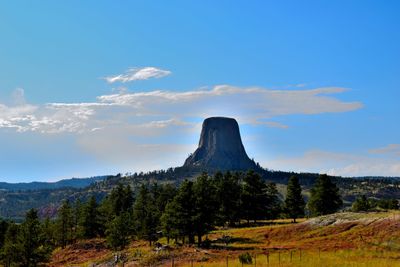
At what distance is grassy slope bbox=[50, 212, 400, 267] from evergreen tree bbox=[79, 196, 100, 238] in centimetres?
2202

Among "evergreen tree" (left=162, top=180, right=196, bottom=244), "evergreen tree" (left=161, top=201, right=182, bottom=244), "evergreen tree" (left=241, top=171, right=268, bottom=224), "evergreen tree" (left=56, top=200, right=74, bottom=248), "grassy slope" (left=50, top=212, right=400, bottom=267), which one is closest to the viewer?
"grassy slope" (left=50, top=212, right=400, bottom=267)

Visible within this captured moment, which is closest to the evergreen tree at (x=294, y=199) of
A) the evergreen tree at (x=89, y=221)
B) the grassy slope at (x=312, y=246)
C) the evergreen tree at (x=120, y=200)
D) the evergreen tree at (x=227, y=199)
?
the evergreen tree at (x=227, y=199)

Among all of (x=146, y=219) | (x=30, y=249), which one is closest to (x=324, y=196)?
(x=146, y=219)

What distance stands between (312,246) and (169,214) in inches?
932

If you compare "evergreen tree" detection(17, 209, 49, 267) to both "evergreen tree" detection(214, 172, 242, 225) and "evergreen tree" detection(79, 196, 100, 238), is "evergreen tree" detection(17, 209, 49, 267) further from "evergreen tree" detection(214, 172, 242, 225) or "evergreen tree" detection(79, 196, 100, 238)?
"evergreen tree" detection(79, 196, 100, 238)

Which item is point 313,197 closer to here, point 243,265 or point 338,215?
point 338,215

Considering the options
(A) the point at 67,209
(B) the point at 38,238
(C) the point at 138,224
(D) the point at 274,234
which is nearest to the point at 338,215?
(D) the point at 274,234

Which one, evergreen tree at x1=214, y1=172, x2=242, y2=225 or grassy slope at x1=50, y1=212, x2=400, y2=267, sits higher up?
evergreen tree at x1=214, y1=172, x2=242, y2=225

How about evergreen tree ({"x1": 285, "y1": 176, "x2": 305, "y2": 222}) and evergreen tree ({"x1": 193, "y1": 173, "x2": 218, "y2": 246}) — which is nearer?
evergreen tree ({"x1": 193, "y1": 173, "x2": 218, "y2": 246})

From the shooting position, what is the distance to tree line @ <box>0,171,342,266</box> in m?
71.5

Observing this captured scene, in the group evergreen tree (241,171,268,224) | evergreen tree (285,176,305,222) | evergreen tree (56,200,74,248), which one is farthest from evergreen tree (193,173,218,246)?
evergreen tree (56,200,74,248)

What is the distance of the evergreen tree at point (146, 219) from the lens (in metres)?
88.9

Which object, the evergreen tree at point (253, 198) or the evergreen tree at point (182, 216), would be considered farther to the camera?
the evergreen tree at point (253, 198)

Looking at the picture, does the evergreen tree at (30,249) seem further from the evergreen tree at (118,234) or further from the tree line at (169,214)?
the evergreen tree at (118,234)
